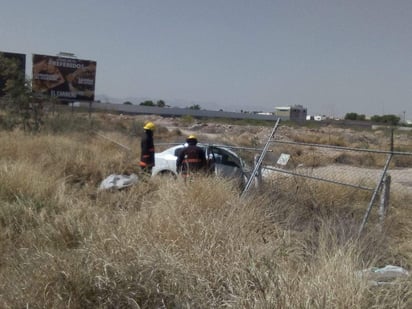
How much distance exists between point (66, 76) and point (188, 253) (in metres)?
38.2

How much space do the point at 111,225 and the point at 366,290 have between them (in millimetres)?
2542

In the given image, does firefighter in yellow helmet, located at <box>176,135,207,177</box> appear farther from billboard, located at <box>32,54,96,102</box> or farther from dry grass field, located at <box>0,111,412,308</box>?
billboard, located at <box>32,54,96,102</box>

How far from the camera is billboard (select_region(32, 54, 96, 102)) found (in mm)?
38719

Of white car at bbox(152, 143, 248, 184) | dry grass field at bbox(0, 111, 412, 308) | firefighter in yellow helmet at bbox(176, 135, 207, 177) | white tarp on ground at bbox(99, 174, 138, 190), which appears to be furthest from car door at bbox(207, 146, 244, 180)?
dry grass field at bbox(0, 111, 412, 308)

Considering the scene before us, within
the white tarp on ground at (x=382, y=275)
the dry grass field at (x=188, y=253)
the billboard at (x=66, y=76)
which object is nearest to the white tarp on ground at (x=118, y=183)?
the dry grass field at (x=188, y=253)

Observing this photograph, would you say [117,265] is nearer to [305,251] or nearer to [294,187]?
[305,251]

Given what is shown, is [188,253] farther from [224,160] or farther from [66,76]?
[66,76]

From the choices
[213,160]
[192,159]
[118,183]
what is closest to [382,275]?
[192,159]

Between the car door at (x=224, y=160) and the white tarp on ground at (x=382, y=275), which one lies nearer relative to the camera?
the white tarp on ground at (x=382, y=275)

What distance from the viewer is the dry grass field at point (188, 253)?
3438 millimetres

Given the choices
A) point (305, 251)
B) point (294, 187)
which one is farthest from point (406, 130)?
point (305, 251)

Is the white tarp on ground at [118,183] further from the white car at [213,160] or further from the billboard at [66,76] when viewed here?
the billboard at [66,76]

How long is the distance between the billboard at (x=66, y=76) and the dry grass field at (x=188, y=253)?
112ft

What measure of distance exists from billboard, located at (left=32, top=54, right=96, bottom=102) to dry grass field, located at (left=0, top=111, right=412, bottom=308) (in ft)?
112
